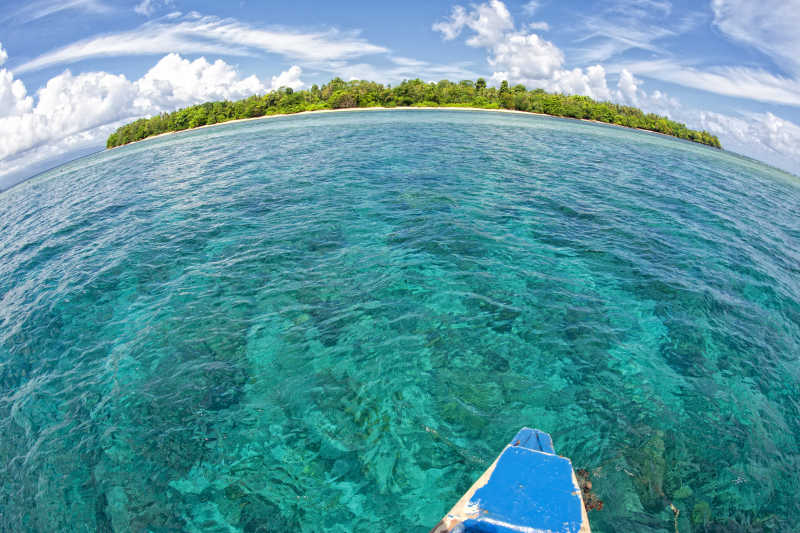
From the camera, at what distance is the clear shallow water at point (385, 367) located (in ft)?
18.4

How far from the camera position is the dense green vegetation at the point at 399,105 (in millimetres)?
98125

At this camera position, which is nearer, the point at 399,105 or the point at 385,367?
the point at 385,367

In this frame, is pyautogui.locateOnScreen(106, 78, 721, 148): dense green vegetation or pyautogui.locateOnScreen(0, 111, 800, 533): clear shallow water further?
pyautogui.locateOnScreen(106, 78, 721, 148): dense green vegetation

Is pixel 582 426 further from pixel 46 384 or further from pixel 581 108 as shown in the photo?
pixel 581 108

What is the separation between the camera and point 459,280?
36.4ft

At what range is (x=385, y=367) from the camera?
25.7ft

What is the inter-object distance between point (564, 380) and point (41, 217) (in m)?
38.7

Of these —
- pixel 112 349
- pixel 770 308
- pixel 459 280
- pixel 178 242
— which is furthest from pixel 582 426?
pixel 178 242

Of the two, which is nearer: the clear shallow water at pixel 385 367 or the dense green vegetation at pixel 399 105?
the clear shallow water at pixel 385 367

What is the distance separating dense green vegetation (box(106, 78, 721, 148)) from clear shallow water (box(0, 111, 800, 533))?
101 metres

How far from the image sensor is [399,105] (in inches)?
4215

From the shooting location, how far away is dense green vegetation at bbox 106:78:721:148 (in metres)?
98.1

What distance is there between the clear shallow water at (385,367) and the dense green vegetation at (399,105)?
101411 millimetres

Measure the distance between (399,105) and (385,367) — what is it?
115 meters
